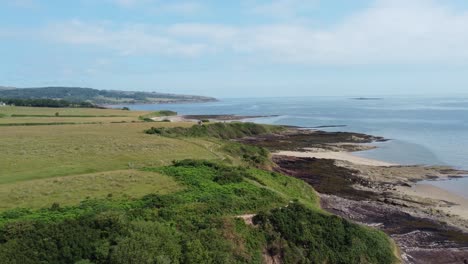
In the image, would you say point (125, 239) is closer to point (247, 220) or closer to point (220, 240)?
point (220, 240)

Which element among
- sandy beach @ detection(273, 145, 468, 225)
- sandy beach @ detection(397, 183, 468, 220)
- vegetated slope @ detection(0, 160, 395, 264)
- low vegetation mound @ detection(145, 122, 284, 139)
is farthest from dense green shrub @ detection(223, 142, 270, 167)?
sandy beach @ detection(397, 183, 468, 220)

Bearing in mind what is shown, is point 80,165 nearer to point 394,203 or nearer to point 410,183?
point 394,203

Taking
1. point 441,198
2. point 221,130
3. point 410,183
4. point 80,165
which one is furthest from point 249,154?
point 221,130

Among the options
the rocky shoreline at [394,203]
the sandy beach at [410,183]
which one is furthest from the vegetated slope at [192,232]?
the sandy beach at [410,183]

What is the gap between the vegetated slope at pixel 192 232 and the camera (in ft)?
55.3

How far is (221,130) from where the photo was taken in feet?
261

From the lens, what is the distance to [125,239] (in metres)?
17.5

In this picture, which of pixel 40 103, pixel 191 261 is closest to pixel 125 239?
pixel 191 261

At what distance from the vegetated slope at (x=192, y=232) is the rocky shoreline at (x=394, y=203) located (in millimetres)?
4343

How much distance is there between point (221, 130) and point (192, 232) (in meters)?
60.1

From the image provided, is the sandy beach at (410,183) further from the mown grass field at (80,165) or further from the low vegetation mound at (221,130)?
the mown grass field at (80,165)

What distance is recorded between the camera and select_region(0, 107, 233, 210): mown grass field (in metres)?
23.0

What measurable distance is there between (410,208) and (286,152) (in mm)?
30431

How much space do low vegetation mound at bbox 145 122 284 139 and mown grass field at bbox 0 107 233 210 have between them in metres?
15.1
